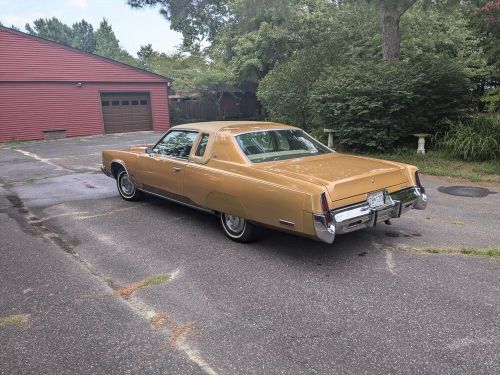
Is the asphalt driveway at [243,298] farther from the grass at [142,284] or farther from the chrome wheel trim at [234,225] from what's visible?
the chrome wheel trim at [234,225]

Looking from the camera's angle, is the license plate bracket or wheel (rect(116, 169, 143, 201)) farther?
wheel (rect(116, 169, 143, 201))

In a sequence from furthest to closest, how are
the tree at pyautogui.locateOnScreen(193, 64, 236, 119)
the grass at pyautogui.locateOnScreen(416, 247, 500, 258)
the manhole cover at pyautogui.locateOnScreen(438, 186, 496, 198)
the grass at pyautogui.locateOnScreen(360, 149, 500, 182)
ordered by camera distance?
the tree at pyautogui.locateOnScreen(193, 64, 236, 119) → the grass at pyautogui.locateOnScreen(360, 149, 500, 182) → the manhole cover at pyautogui.locateOnScreen(438, 186, 496, 198) → the grass at pyautogui.locateOnScreen(416, 247, 500, 258)

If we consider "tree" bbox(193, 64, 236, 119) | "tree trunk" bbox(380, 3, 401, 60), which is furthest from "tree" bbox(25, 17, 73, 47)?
"tree trunk" bbox(380, 3, 401, 60)

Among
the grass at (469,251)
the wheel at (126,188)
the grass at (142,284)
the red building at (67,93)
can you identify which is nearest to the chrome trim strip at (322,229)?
the grass at (469,251)

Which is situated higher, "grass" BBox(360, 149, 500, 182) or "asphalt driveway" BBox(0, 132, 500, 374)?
"grass" BBox(360, 149, 500, 182)

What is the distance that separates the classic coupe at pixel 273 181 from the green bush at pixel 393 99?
5.44 m

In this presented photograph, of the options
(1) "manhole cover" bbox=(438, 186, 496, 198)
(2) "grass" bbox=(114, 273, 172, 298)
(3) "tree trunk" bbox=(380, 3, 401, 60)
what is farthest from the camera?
(3) "tree trunk" bbox=(380, 3, 401, 60)

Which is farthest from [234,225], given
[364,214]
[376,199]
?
[376,199]

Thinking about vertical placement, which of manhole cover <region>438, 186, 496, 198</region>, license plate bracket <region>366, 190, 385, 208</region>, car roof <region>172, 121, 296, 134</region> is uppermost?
car roof <region>172, 121, 296, 134</region>

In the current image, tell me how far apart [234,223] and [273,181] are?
958 millimetres

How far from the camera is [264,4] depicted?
12.4 m

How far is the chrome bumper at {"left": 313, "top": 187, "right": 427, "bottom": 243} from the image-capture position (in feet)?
12.4

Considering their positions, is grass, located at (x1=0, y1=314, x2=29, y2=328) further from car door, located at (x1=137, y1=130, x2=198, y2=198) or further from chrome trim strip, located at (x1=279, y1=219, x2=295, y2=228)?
car door, located at (x1=137, y1=130, x2=198, y2=198)

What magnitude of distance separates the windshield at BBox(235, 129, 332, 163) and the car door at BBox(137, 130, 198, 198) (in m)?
0.90
